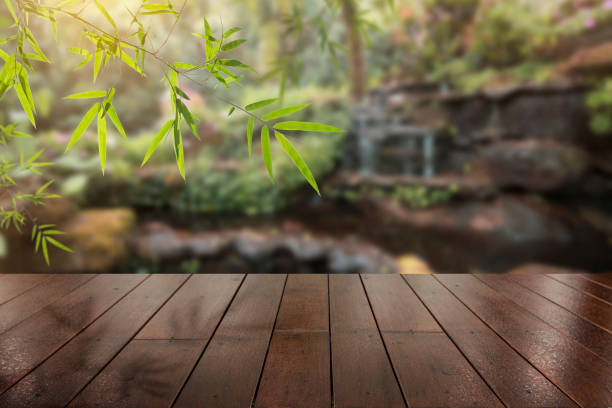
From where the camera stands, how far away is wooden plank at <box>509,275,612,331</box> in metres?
1.29

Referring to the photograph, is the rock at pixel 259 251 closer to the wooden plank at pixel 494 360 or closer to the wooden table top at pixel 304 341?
the wooden table top at pixel 304 341

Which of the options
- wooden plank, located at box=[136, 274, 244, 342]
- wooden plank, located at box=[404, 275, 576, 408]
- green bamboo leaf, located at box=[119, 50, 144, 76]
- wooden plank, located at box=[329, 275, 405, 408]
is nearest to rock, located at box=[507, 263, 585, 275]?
wooden plank, located at box=[404, 275, 576, 408]

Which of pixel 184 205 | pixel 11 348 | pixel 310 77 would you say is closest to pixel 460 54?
pixel 310 77

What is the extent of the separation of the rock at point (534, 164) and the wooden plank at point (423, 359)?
7.73 ft

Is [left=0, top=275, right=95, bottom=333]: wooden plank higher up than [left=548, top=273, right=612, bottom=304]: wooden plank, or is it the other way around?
[left=548, top=273, right=612, bottom=304]: wooden plank

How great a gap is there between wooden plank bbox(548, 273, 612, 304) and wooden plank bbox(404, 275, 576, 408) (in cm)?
50

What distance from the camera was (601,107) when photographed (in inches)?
126

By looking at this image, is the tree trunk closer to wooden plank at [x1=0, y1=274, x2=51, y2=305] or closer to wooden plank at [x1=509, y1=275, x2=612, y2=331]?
wooden plank at [x1=509, y1=275, x2=612, y2=331]

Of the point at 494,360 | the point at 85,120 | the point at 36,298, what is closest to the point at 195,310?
the point at 36,298

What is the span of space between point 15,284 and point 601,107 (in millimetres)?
3745

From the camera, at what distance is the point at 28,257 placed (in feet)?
9.99

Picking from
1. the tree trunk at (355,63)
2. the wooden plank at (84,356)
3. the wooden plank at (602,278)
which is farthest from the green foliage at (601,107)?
the wooden plank at (84,356)

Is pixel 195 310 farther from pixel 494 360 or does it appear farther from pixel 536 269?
pixel 536 269

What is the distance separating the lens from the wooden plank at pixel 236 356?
0.86m
